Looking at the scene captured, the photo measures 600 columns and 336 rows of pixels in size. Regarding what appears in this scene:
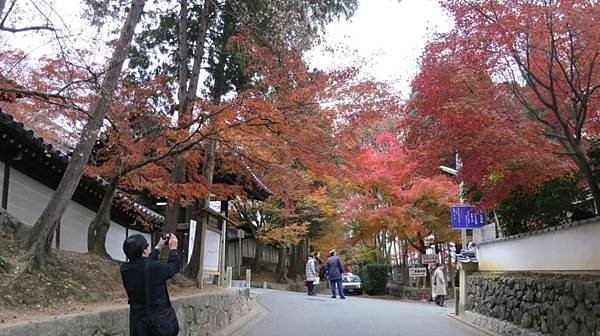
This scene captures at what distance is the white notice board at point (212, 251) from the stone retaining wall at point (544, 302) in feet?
23.0

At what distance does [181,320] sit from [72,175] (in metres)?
2.98

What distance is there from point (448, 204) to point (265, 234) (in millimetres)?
12150

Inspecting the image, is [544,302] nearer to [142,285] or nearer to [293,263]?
[142,285]

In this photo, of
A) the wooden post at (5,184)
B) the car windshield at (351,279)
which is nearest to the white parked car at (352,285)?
the car windshield at (351,279)

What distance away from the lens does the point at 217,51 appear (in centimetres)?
1436

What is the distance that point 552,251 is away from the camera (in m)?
9.96

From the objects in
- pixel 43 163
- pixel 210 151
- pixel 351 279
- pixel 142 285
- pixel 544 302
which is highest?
pixel 210 151

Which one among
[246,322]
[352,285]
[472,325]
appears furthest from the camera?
[352,285]

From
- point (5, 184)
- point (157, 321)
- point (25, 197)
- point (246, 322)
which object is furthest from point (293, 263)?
point (157, 321)

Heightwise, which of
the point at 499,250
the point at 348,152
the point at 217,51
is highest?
the point at 217,51

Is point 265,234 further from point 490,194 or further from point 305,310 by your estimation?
point 490,194

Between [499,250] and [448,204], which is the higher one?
[448,204]

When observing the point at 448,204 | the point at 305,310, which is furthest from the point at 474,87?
the point at 448,204

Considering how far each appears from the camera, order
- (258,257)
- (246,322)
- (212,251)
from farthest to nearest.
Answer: (258,257) < (212,251) < (246,322)
